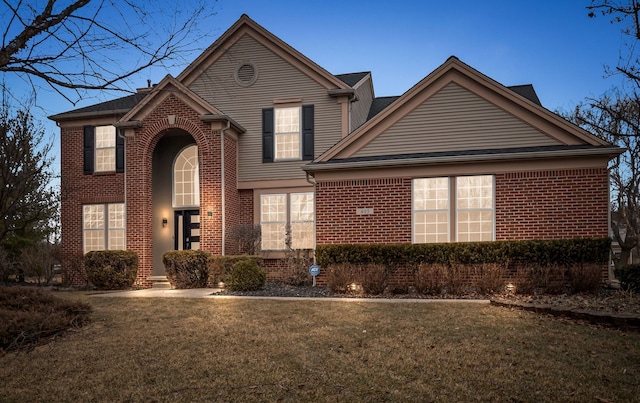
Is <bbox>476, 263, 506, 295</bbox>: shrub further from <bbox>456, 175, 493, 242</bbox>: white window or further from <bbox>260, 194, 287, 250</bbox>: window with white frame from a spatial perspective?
<bbox>260, 194, 287, 250</bbox>: window with white frame

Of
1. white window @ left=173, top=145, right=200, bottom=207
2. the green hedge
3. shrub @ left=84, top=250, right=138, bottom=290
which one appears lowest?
shrub @ left=84, top=250, right=138, bottom=290

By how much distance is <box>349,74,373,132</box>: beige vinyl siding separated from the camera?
17.4 metres

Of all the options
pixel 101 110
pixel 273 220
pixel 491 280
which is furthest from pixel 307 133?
pixel 491 280

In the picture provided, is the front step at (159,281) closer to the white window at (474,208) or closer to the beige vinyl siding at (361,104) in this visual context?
the beige vinyl siding at (361,104)

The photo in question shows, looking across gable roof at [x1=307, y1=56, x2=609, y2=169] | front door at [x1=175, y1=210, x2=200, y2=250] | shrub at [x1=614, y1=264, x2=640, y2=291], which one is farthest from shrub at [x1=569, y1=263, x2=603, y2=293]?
front door at [x1=175, y1=210, x2=200, y2=250]

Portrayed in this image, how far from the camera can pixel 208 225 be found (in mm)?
15633

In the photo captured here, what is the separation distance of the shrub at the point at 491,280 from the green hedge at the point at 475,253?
811mm

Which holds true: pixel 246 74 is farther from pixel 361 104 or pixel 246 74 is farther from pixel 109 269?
pixel 109 269

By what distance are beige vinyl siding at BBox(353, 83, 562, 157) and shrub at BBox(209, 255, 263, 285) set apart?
194 inches

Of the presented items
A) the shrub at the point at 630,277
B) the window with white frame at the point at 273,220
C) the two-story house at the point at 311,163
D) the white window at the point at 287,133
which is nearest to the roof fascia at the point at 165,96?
the two-story house at the point at 311,163

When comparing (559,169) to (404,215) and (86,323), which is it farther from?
(86,323)

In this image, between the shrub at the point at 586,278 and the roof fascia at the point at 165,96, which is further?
the roof fascia at the point at 165,96

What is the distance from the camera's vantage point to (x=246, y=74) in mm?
17797

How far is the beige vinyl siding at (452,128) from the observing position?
42.3 ft
